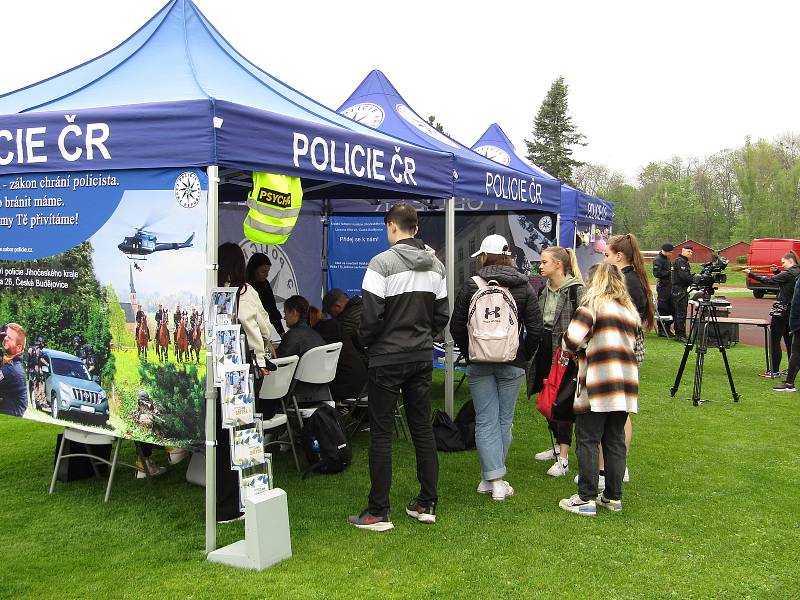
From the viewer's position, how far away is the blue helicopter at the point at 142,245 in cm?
367

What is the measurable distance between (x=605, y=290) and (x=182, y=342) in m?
2.23

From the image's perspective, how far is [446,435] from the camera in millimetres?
5668

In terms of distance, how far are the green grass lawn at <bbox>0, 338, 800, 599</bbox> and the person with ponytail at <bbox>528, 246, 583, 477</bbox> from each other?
0.18m

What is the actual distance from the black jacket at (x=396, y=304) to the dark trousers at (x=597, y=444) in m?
1.02

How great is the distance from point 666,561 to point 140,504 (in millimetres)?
2927

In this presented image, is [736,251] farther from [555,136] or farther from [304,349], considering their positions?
[304,349]

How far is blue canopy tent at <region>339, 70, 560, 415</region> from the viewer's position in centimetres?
600

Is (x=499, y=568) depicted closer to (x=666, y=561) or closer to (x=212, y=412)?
(x=666, y=561)

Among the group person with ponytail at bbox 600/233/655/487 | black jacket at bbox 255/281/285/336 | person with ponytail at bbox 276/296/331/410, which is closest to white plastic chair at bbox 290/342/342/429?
person with ponytail at bbox 276/296/331/410

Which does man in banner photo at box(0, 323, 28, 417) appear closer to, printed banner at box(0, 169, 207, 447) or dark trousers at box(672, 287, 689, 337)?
printed banner at box(0, 169, 207, 447)

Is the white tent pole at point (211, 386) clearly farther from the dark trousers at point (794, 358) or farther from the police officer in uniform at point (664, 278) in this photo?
the police officer in uniform at point (664, 278)

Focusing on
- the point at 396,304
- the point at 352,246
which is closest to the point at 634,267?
the point at 396,304

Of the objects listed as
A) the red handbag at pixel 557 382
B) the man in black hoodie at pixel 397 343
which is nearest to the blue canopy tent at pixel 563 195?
the red handbag at pixel 557 382

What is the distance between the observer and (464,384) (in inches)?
331
